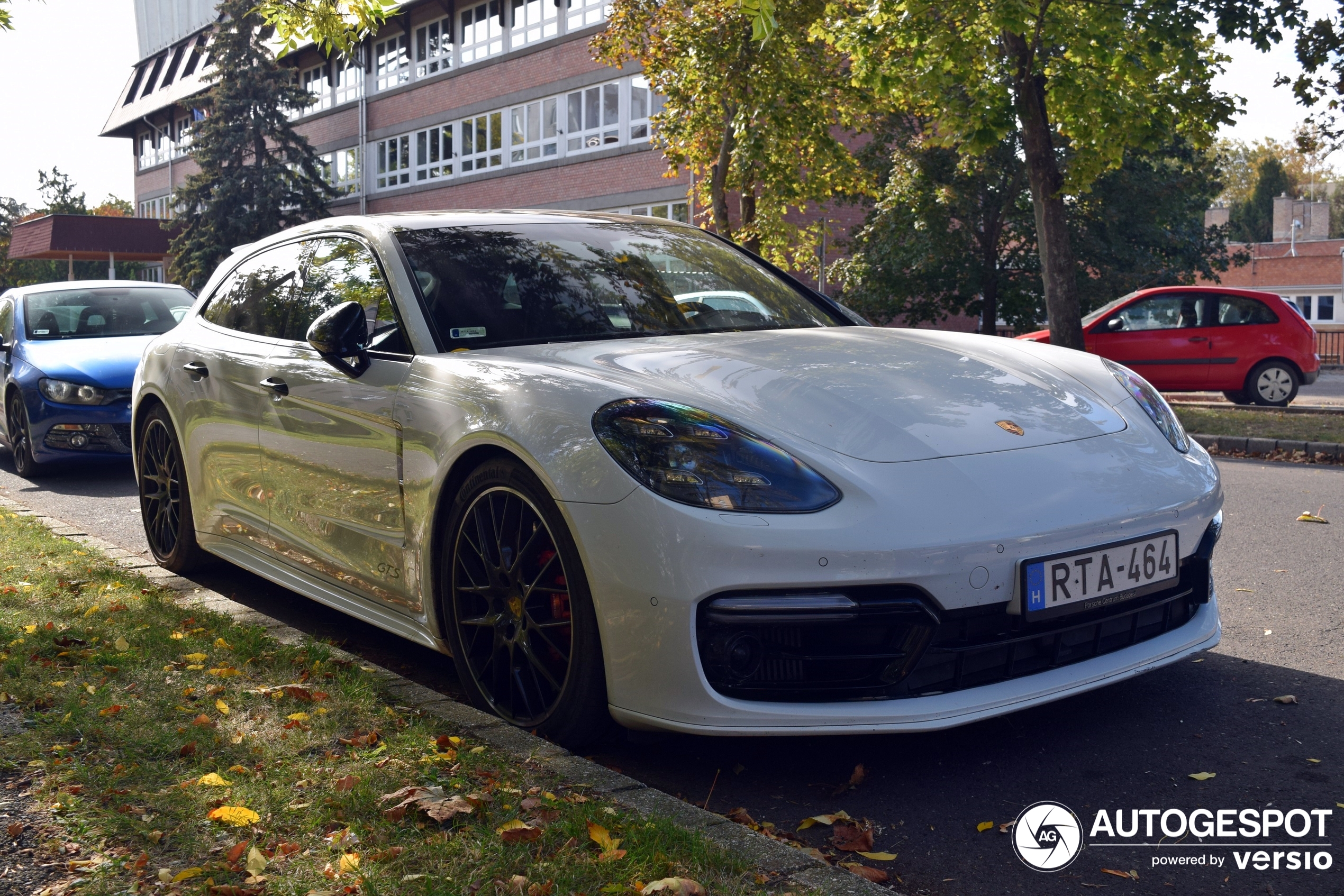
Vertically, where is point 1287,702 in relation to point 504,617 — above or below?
below

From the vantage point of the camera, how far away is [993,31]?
46.8ft

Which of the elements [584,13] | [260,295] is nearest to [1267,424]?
[260,295]

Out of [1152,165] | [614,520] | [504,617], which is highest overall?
[1152,165]

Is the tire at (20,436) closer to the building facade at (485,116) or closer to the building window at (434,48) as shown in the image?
the building facade at (485,116)

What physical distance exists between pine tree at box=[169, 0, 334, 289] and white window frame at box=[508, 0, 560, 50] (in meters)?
11.4

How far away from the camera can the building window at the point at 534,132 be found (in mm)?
34156

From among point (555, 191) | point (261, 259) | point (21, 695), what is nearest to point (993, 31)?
point (261, 259)

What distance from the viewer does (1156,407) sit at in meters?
3.87

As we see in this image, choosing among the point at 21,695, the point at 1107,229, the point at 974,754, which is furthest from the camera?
the point at 1107,229

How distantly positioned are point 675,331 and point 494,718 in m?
1.39

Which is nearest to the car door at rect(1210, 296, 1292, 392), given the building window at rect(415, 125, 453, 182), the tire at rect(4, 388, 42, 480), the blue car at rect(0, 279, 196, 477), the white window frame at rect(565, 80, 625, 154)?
the blue car at rect(0, 279, 196, 477)

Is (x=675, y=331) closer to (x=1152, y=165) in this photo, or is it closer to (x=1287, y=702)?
(x=1287, y=702)

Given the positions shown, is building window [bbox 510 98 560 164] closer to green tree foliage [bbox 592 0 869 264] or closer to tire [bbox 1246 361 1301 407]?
green tree foliage [bbox 592 0 869 264]

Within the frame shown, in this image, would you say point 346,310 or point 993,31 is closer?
point 346,310
